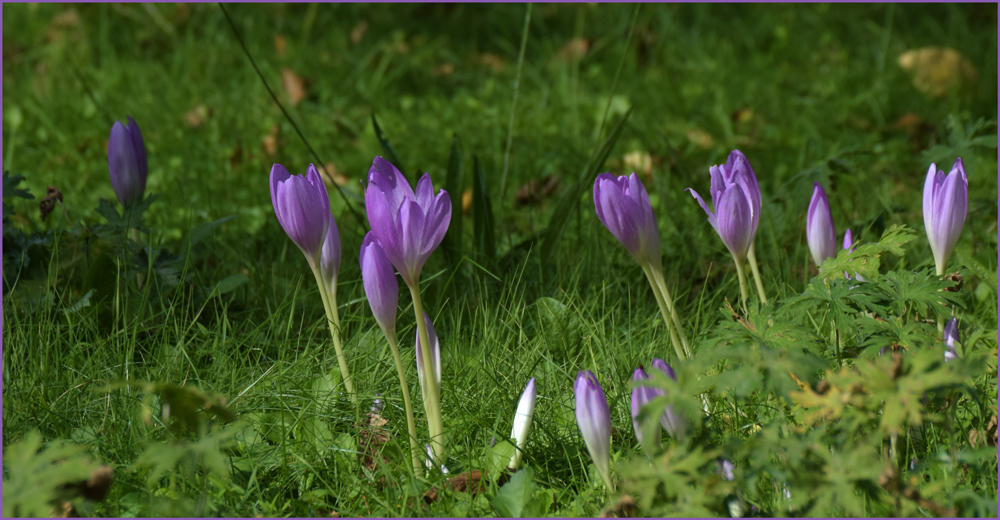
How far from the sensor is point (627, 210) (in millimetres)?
1457

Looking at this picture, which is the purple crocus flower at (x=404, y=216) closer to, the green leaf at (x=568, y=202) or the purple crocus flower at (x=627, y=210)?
the purple crocus flower at (x=627, y=210)

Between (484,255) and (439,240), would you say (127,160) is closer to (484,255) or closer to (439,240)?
(484,255)

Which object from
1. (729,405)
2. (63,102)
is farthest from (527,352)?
(63,102)

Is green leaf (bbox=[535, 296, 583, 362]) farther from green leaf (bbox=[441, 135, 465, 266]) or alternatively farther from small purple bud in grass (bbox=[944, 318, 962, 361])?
small purple bud in grass (bbox=[944, 318, 962, 361])

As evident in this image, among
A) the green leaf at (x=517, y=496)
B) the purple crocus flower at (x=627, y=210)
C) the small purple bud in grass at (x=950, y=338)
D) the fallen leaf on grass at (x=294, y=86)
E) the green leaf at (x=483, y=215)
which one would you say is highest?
the fallen leaf on grass at (x=294, y=86)

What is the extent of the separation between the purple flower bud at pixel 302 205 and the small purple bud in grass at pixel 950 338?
121cm

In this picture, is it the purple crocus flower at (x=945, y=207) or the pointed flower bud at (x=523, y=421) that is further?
the purple crocus flower at (x=945, y=207)

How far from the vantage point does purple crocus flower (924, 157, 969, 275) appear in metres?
1.54

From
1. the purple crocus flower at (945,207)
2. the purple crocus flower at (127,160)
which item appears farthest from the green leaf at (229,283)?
the purple crocus flower at (945,207)

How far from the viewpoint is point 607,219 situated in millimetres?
1461

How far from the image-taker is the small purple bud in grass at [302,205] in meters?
1.42

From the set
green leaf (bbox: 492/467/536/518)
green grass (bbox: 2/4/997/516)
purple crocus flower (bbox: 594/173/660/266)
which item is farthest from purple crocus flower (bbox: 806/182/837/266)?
green leaf (bbox: 492/467/536/518)

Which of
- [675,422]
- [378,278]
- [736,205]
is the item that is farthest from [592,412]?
[736,205]

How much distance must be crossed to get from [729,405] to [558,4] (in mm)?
5024
